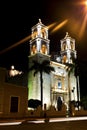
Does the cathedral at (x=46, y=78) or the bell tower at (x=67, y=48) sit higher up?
the bell tower at (x=67, y=48)

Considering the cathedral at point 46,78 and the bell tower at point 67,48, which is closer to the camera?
the cathedral at point 46,78

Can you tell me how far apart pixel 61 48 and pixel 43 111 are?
1830 inches

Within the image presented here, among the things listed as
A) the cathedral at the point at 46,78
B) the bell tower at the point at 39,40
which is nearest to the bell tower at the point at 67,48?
the cathedral at the point at 46,78

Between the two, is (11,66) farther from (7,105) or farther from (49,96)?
(7,105)

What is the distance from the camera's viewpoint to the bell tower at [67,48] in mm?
73688

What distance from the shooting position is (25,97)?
31984 millimetres

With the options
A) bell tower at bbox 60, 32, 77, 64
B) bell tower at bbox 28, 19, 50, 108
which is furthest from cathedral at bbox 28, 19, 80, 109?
bell tower at bbox 60, 32, 77, 64

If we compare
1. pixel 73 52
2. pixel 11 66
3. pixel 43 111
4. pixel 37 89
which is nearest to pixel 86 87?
pixel 73 52

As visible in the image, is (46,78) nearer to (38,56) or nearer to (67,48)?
(38,56)

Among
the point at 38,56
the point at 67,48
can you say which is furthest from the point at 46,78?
the point at 67,48

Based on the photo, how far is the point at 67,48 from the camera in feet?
243

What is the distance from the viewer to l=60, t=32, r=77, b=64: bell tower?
73688 millimetres

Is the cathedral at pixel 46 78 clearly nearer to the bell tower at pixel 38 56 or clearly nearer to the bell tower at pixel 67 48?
the bell tower at pixel 38 56

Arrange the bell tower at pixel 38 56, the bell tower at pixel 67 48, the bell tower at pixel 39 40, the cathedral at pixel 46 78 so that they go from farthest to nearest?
the bell tower at pixel 67 48
the bell tower at pixel 39 40
the cathedral at pixel 46 78
the bell tower at pixel 38 56
